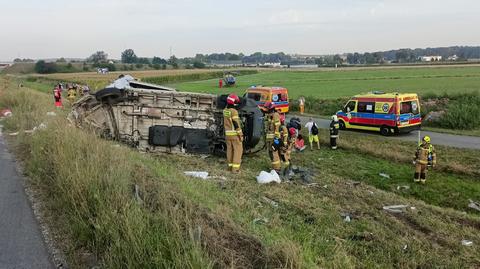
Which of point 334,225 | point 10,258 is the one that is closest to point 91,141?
point 10,258

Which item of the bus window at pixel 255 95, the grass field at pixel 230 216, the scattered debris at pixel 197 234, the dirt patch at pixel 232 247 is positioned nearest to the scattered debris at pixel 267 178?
the grass field at pixel 230 216

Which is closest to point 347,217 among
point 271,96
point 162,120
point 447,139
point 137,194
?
point 137,194

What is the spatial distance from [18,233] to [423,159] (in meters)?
9.99

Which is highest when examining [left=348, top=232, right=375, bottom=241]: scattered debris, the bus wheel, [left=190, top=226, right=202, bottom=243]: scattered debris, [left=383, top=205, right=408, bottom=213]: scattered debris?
[left=190, top=226, right=202, bottom=243]: scattered debris

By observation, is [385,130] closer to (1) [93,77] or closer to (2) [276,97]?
(2) [276,97]

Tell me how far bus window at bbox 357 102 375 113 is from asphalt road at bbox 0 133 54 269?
15804mm

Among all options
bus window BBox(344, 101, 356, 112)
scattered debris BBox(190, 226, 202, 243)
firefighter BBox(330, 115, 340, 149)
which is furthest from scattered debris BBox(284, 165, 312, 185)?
bus window BBox(344, 101, 356, 112)

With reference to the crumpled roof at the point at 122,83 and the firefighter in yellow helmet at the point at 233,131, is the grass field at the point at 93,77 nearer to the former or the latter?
the crumpled roof at the point at 122,83

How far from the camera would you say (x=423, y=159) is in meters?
12.0

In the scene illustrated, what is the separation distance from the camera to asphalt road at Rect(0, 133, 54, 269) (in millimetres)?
4945

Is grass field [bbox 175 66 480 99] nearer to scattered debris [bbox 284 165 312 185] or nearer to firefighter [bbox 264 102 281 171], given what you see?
firefighter [bbox 264 102 281 171]

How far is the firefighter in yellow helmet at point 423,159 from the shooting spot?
11.9m

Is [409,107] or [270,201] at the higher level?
[409,107]

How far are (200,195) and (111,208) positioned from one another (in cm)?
184
